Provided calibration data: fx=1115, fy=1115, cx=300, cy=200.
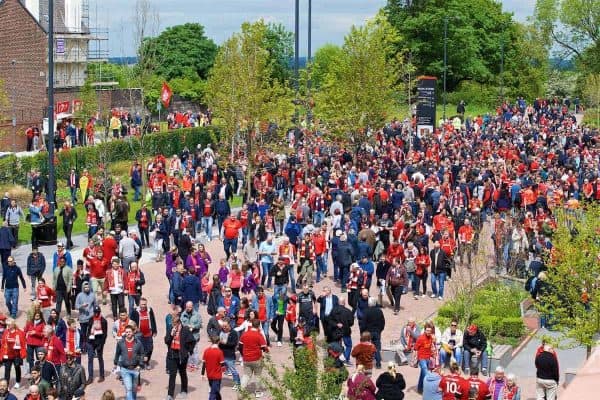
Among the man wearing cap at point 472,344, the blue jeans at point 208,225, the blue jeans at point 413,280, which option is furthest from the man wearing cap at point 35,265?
the man wearing cap at point 472,344

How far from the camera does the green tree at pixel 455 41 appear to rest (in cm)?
8156

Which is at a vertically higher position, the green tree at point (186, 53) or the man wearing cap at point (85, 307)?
the green tree at point (186, 53)

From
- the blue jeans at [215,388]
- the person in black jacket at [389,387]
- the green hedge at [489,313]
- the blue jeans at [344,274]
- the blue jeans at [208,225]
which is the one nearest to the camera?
the person in black jacket at [389,387]

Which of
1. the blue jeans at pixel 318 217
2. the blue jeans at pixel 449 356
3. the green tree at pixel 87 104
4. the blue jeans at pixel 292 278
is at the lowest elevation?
the blue jeans at pixel 449 356

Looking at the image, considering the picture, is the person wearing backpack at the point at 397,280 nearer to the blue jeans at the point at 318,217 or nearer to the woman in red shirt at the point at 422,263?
the woman in red shirt at the point at 422,263

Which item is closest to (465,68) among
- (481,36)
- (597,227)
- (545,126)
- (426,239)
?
(481,36)

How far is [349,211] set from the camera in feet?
95.5

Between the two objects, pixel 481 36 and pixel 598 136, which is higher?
pixel 481 36

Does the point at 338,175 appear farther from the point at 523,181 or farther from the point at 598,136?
the point at 598,136

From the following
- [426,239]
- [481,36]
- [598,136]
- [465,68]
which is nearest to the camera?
[426,239]

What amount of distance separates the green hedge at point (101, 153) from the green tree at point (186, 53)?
32.3 metres

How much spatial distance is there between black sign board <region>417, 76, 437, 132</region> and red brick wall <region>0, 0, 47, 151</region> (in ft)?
60.2

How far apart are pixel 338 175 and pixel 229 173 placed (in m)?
4.80

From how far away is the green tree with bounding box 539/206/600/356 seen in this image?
57.2 ft
